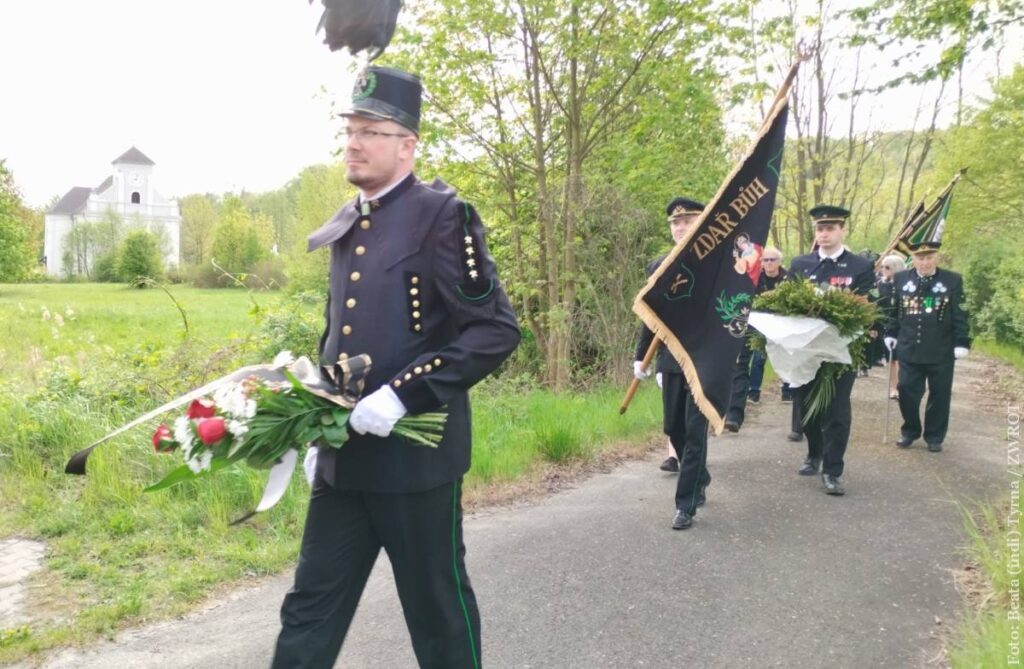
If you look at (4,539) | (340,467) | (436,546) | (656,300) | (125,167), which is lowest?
(4,539)

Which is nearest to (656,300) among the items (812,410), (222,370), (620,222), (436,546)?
(812,410)

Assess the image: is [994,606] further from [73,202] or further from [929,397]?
[73,202]

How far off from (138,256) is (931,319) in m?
55.5

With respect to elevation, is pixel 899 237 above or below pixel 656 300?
above

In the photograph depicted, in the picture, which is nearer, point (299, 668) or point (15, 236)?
point (299, 668)

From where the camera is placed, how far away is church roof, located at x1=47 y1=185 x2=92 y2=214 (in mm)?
92025

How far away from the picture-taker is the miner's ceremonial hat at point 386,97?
9.27ft

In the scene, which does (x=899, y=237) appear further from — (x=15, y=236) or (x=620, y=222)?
(x=15, y=236)

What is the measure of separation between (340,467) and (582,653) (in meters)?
1.76

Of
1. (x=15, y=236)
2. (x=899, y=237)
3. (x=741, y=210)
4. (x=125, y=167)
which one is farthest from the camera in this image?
(x=125, y=167)

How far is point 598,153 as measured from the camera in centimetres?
1112

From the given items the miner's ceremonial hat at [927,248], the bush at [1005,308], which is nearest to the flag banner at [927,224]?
the miner's ceremonial hat at [927,248]

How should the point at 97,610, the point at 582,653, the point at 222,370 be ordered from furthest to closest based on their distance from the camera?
the point at 222,370 < the point at 97,610 < the point at 582,653

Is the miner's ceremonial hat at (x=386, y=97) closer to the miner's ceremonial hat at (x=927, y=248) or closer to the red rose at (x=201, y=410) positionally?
the red rose at (x=201, y=410)
